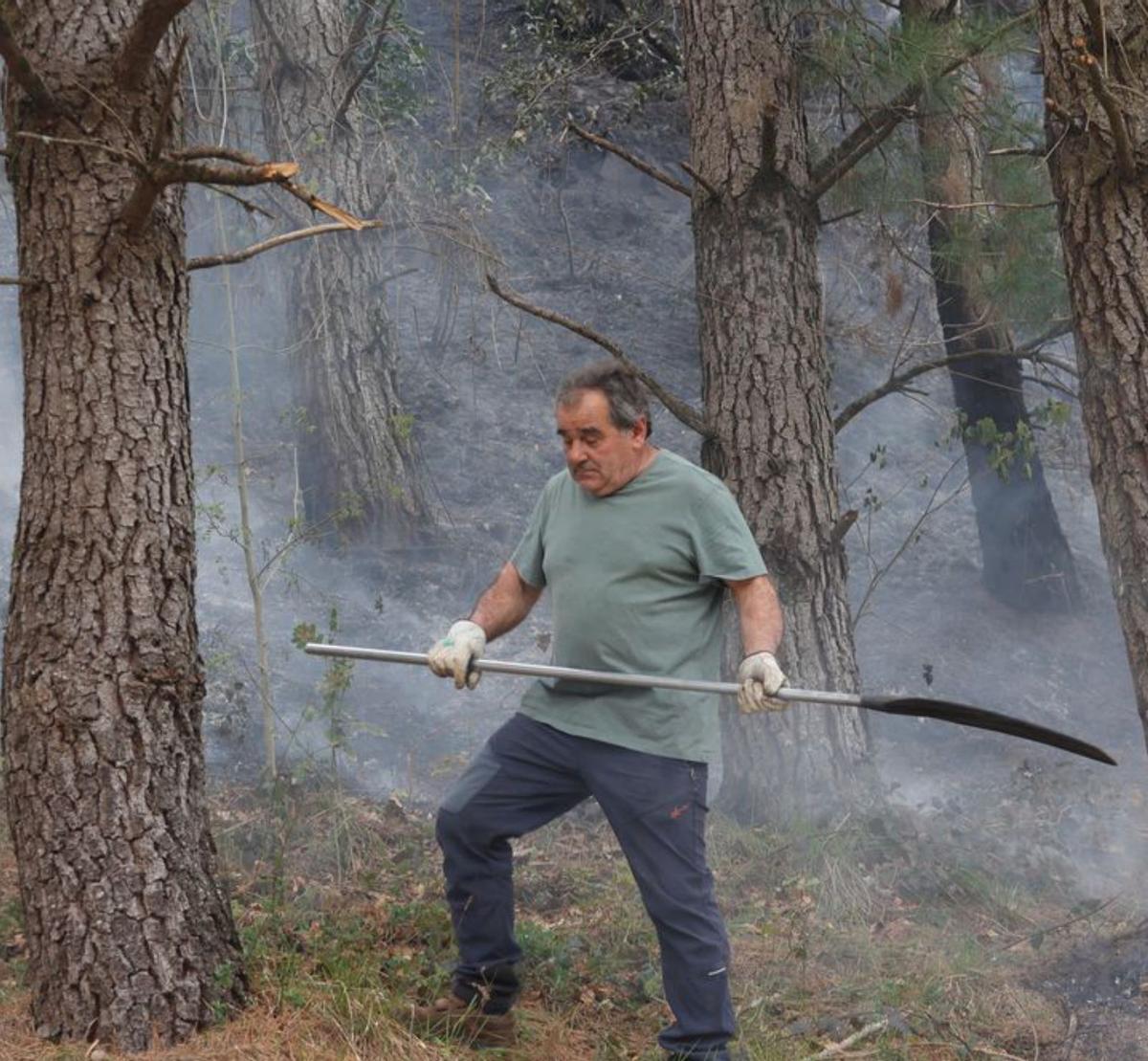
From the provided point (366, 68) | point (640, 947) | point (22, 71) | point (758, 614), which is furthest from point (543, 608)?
point (22, 71)

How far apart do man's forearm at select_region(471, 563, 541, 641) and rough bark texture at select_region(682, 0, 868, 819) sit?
2.53 meters

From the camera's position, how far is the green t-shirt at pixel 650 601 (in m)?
3.97

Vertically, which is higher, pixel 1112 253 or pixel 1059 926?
pixel 1112 253

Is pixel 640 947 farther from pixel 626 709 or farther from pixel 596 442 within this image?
pixel 596 442

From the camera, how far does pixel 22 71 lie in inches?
141

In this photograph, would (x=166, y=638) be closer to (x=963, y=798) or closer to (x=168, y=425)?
(x=168, y=425)

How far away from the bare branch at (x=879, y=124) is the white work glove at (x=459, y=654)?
11.5ft

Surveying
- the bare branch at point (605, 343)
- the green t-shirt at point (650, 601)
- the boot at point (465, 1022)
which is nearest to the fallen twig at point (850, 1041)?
the boot at point (465, 1022)

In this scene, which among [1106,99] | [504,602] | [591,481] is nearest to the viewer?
[591,481]

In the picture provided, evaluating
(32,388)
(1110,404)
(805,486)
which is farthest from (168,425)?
(805,486)

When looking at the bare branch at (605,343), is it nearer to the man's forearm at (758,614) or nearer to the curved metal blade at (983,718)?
the man's forearm at (758,614)

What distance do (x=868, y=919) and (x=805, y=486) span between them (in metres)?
1.96

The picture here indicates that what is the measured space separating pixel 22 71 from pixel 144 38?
1.03 feet

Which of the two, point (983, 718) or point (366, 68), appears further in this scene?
point (366, 68)
